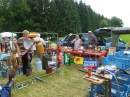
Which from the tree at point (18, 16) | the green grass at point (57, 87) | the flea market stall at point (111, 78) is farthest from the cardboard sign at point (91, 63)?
the tree at point (18, 16)

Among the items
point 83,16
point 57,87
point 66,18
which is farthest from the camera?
point 83,16

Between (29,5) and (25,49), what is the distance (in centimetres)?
2605

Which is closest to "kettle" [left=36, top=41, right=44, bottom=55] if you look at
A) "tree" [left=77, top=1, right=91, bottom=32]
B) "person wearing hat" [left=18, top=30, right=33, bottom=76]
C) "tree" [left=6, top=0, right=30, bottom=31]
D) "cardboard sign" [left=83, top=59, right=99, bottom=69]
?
"person wearing hat" [left=18, top=30, right=33, bottom=76]

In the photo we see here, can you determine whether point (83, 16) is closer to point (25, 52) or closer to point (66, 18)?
point (66, 18)

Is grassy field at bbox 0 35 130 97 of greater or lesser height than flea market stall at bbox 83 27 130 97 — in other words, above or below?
below

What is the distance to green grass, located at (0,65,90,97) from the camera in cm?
393

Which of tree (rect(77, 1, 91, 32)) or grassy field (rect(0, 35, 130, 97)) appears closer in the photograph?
grassy field (rect(0, 35, 130, 97))

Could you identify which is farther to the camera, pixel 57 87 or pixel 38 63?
pixel 38 63

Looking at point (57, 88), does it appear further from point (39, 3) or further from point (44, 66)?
point (39, 3)

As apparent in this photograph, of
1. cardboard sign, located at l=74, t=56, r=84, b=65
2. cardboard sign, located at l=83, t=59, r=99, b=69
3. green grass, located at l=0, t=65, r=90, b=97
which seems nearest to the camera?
green grass, located at l=0, t=65, r=90, b=97

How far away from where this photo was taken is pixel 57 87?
4.39 m

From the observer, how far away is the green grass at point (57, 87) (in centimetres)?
393

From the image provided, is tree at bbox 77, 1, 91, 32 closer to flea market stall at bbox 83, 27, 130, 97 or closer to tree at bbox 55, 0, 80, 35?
tree at bbox 55, 0, 80, 35

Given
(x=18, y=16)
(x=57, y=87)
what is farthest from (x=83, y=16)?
(x=57, y=87)
